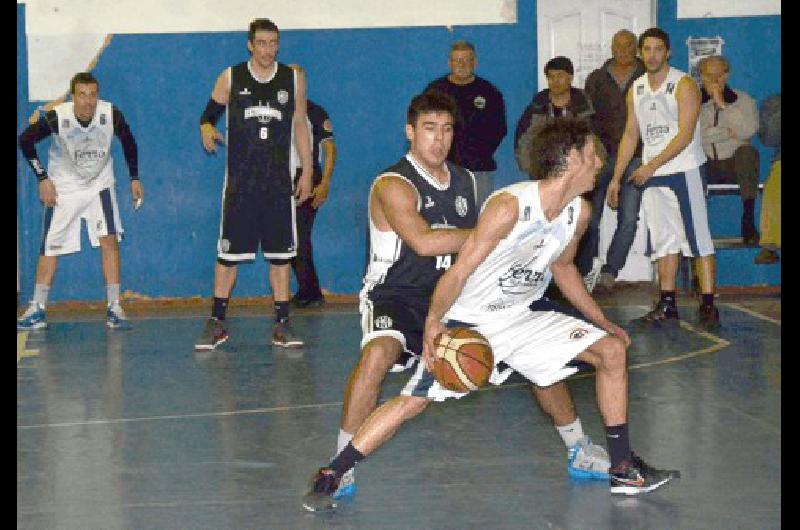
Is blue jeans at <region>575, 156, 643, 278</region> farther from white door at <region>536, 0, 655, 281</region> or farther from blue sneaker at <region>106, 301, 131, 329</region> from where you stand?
blue sneaker at <region>106, 301, 131, 329</region>

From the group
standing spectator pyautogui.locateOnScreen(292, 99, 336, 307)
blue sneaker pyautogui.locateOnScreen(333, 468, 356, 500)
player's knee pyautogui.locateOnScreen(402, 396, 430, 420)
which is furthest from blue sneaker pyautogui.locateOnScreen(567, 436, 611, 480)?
standing spectator pyautogui.locateOnScreen(292, 99, 336, 307)

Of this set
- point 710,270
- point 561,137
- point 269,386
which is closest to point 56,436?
point 269,386

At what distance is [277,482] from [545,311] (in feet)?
5.05

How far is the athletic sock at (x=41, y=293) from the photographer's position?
1278 cm

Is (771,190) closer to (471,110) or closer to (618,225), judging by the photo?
(618,225)

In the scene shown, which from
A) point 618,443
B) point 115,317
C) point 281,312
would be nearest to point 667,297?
point 281,312

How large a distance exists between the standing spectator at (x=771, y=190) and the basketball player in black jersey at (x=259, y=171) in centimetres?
497

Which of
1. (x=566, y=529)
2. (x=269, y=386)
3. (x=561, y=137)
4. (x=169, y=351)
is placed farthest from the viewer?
(x=169, y=351)

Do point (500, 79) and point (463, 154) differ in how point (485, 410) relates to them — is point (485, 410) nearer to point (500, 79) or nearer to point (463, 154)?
point (463, 154)

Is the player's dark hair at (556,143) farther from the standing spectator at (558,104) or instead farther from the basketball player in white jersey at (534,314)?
the standing spectator at (558,104)

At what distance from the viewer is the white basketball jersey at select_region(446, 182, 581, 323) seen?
652 cm

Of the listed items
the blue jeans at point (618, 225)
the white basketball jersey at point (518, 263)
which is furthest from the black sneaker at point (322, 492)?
the blue jeans at point (618, 225)

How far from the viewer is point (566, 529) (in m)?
6.04

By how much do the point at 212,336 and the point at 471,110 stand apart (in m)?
3.59
